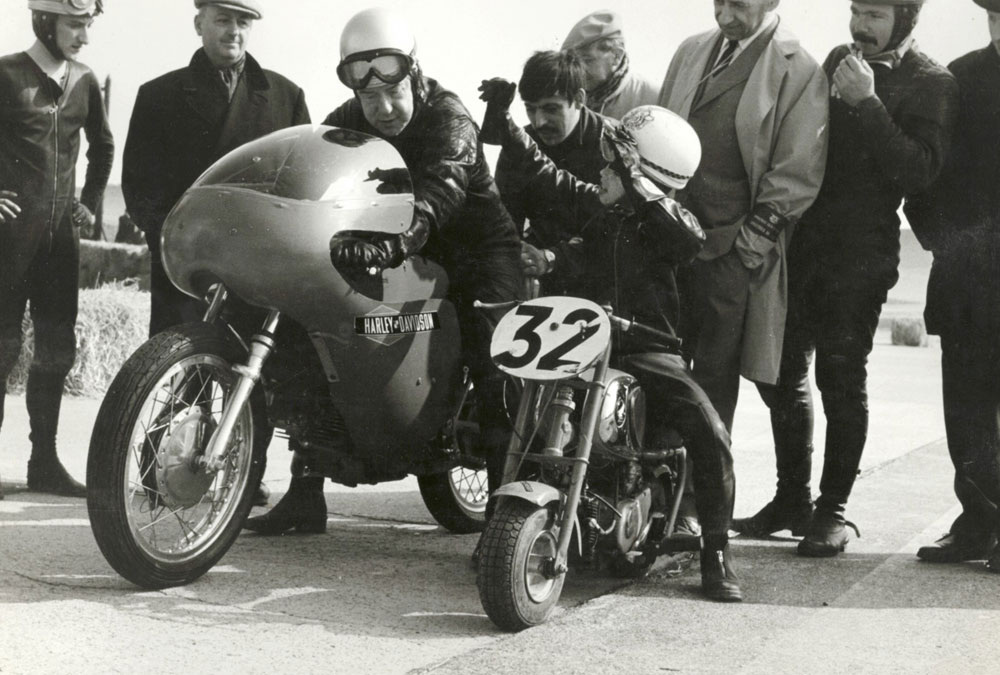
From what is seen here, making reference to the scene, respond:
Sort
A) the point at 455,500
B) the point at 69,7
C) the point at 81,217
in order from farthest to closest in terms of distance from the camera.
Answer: the point at 81,217 → the point at 69,7 → the point at 455,500

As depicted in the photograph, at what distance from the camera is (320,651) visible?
137 inches

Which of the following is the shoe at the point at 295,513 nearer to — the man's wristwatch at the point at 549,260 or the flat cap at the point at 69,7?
the man's wristwatch at the point at 549,260

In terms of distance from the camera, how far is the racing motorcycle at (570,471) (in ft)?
12.3

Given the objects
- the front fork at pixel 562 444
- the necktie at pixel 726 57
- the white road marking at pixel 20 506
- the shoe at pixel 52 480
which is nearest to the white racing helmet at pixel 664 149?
the front fork at pixel 562 444

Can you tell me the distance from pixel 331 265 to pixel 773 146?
6.28 feet

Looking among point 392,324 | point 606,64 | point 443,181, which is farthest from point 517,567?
point 606,64

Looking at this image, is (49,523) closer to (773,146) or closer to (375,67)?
(375,67)

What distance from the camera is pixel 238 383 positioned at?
3980mm

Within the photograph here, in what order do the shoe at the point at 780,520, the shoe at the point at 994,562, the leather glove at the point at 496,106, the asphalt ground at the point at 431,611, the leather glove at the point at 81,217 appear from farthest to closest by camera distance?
the leather glove at the point at 81,217
the shoe at the point at 780,520
the shoe at the point at 994,562
the leather glove at the point at 496,106
the asphalt ground at the point at 431,611

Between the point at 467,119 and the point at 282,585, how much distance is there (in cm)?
161

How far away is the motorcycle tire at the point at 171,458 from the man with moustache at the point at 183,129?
4.87ft

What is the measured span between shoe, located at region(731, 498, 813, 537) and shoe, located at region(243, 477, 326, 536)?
166 cm

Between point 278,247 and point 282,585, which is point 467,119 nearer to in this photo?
point 278,247

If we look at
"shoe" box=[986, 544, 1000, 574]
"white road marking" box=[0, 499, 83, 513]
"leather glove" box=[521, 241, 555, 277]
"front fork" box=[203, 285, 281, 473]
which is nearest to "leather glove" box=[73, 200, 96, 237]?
"white road marking" box=[0, 499, 83, 513]
